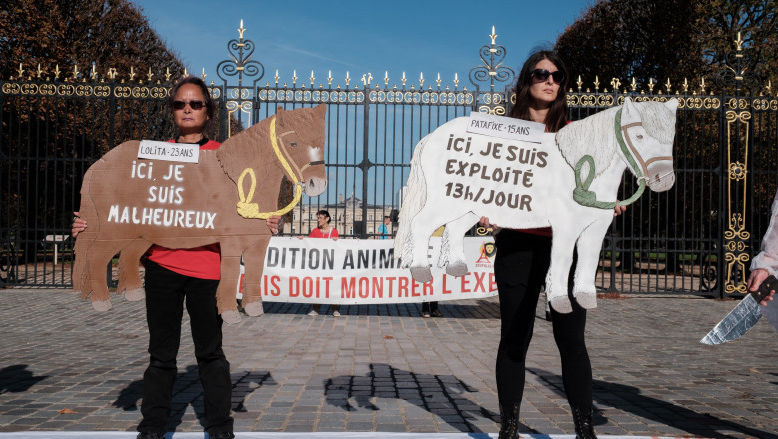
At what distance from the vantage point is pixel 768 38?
1798cm

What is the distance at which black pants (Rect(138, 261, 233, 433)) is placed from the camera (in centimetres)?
304

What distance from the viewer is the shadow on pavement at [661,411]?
12.8 ft

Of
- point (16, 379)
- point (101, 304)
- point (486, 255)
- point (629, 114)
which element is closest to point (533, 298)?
point (629, 114)

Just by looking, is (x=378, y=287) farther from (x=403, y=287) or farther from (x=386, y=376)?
(x=386, y=376)

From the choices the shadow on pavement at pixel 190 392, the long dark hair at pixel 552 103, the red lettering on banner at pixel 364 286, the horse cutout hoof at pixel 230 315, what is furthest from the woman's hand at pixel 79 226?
the red lettering on banner at pixel 364 286

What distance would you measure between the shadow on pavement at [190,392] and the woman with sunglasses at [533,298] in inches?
81.4

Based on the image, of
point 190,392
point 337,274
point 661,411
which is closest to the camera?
point 661,411

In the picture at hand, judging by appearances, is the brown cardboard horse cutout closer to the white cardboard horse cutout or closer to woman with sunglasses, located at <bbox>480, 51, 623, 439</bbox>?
the white cardboard horse cutout

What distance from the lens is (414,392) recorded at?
4.79 m

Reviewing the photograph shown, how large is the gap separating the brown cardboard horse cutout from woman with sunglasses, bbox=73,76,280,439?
66 mm

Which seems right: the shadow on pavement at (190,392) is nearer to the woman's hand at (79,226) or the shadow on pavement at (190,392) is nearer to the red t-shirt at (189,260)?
the red t-shirt at (189,260)

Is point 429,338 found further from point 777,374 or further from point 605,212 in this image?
point 605,212

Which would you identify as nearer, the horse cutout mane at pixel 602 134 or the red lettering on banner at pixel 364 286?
the horse cutout mane at pixel 602 134

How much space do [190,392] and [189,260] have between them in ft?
6.85
